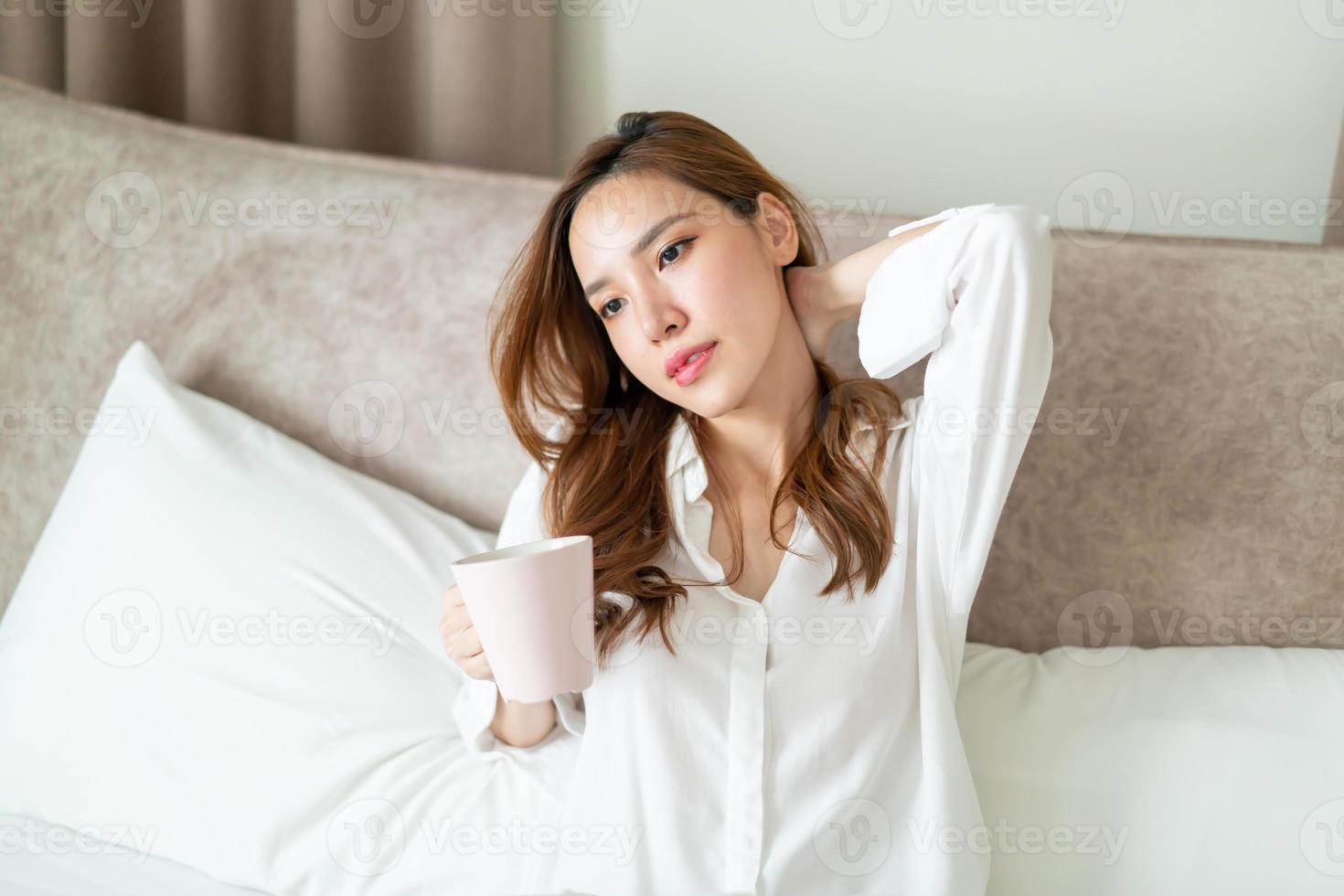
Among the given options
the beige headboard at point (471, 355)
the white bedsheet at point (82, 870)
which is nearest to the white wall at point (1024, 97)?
the beige headboard at point (471, 355)

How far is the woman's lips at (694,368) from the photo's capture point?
3.39 feet

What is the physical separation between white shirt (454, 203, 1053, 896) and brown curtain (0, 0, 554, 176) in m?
0.93

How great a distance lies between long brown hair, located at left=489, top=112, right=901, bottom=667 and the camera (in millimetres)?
1079

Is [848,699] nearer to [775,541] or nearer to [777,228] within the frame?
[775,541]

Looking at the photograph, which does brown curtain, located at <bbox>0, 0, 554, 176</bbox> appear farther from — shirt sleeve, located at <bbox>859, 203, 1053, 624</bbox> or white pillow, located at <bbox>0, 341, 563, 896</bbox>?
shirt sleeve, located at <bbox>859, 203, 1053, 624</bbox>

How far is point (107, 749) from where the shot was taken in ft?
3.91

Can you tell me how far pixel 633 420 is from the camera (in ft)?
4.10

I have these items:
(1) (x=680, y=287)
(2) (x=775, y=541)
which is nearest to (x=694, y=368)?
(1) (x=680, y=287)

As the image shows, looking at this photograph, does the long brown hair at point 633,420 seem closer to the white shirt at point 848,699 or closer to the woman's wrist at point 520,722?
the white shirt at point 848,699

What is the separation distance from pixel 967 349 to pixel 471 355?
71 centimetres

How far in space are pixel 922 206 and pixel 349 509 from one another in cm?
101

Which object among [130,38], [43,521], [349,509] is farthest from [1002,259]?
[130,38]

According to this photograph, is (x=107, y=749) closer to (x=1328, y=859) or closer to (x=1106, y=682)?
(x=1106, y=682)

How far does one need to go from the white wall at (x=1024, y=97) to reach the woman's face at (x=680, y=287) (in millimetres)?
669
